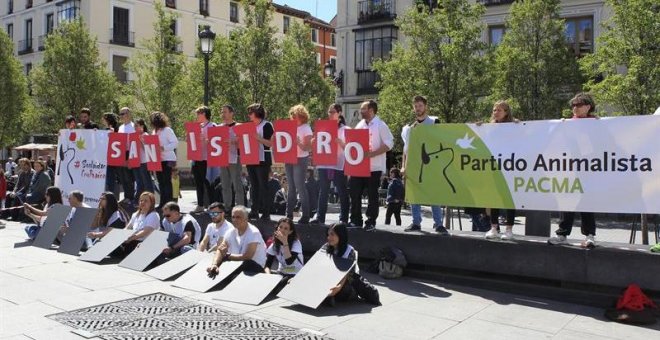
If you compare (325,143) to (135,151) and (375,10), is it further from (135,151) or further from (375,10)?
(375,10)

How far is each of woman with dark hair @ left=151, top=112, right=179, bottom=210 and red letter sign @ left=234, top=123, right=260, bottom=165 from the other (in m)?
1.81

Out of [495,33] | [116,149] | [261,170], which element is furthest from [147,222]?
[495,33]

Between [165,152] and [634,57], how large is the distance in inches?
578

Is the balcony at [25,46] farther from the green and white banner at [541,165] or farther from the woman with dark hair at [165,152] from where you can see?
the green and white banner at [541,165]

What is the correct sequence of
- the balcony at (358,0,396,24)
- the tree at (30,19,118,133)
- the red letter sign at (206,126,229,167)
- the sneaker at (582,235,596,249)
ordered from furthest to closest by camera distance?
the balcony at (358,0,396,24) < the tree at (30,19,118,133) < the red letter sign at (206,126,229,167) < the sneaker at (582,235,596,249)

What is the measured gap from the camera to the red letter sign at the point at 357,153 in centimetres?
877

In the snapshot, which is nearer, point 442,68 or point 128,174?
point 128,174

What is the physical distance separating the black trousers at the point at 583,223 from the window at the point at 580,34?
22404 millimetres

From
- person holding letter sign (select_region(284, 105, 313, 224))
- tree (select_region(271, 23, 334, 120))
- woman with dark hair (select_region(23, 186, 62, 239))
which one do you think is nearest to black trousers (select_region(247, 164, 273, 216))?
person holding letter sign (select_region(284, 105, 313, 224))

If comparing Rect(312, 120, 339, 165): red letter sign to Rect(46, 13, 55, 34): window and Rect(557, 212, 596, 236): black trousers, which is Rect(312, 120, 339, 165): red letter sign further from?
Rect(46, 13, 55, 34): window

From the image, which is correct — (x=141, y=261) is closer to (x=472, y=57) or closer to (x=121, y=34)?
(x=472, y=57)

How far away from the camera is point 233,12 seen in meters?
56.3

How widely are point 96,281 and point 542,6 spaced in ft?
69.9

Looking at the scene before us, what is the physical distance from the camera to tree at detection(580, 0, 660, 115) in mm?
18281
